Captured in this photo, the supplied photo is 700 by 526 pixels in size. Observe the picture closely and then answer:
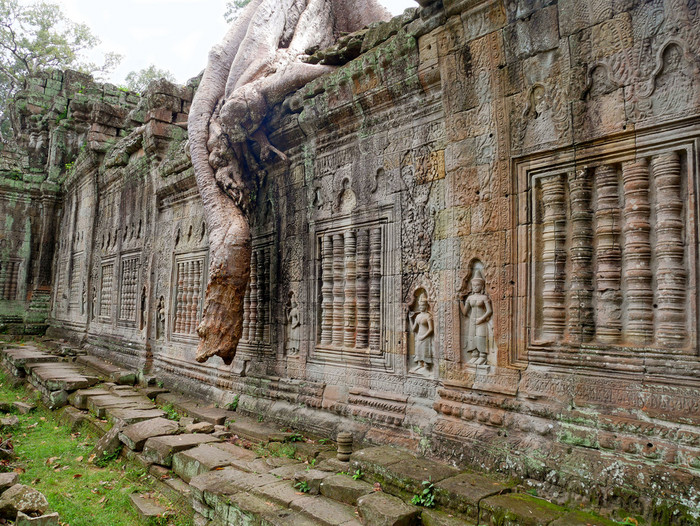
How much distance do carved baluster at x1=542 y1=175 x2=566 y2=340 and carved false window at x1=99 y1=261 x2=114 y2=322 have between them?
423 inches

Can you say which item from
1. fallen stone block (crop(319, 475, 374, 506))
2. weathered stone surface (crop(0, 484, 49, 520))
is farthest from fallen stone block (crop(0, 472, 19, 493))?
fallen stone block (crop(319, 475, 374, 506))

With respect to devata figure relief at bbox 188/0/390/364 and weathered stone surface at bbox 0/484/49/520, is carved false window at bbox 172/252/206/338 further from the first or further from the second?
weathered stone surface at bbox 0/484/49/520

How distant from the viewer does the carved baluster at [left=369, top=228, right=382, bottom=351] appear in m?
5.16

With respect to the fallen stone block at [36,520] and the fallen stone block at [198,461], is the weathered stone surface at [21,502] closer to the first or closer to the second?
the fallen stone block at [36,520]

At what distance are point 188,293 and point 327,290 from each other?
371 centimetres

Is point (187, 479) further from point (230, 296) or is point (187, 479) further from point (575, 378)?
point (575, 378)

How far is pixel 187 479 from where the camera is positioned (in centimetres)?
491

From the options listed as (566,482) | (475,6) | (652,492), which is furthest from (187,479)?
(475,6)

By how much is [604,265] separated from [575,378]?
76 centimetres

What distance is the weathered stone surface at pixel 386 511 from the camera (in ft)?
10.5

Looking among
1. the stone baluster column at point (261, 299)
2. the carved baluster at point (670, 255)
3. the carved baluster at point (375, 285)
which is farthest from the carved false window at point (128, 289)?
the carved baluster at point (670, 255)

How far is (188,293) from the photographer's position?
8648mm

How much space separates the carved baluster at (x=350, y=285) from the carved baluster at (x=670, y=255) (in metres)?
2.97

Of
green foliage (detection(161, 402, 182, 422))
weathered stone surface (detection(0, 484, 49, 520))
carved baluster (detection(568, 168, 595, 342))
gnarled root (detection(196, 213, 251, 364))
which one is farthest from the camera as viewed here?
green foliage (detection(161, 402, 182, 422))
